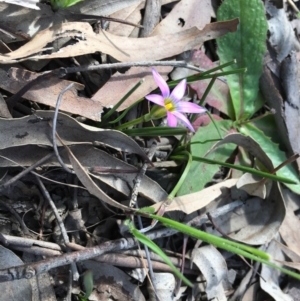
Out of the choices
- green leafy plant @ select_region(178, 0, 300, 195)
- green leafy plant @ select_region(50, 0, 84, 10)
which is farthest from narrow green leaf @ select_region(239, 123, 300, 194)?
green leafy plant @ select_region(50, 0, 84, 10)

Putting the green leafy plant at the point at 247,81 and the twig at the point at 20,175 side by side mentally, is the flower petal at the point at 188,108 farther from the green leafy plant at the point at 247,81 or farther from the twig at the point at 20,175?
the twig at the point at 20,175

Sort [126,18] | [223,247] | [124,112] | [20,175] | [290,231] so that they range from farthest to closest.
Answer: [290,231], [126,18], [124,112], [20,175], [223,247]

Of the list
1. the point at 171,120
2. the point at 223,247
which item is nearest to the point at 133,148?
the point at 171,120

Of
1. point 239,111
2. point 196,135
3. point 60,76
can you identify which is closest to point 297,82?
point 239,111

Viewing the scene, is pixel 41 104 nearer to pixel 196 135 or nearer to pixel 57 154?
pixel 57 154

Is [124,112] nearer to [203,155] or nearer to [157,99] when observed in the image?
[157,99]

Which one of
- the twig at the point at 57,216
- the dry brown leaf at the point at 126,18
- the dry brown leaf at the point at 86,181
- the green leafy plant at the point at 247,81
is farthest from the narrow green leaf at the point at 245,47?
the twig at the point at 57,216
